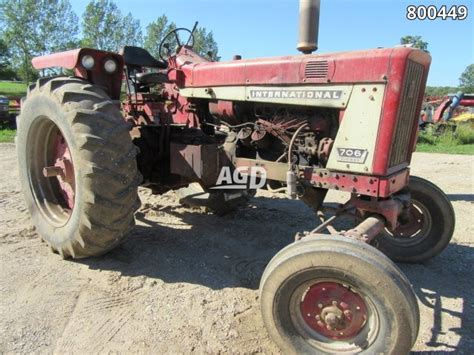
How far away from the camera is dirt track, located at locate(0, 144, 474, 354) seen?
103 inches

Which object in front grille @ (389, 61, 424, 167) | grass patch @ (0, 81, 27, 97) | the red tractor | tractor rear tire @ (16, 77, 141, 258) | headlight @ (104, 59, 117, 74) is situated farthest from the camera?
grass patch @ (0, 81, 27, 97)

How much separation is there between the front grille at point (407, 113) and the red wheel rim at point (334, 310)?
1.01 metres

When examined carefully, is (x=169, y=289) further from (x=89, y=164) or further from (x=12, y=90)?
(x=12, y=90)

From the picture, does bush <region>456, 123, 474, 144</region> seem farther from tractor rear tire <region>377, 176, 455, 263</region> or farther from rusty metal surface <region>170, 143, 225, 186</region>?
rusty metal surface <region>170, 143, 225, 186</region>

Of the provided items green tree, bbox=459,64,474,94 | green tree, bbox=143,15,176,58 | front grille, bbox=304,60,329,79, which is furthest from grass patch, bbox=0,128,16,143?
green tree, bbox=459,64,474,94

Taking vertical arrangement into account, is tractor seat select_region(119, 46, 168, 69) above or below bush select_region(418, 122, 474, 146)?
above

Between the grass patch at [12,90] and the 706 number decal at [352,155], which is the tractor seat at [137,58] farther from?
the grass patch at [12,90]

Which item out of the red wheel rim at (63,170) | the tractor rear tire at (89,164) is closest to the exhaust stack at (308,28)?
the tractor rear tire at (89,164)

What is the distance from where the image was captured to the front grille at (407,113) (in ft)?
9.17

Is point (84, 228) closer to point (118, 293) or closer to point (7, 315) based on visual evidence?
point (118, 293)

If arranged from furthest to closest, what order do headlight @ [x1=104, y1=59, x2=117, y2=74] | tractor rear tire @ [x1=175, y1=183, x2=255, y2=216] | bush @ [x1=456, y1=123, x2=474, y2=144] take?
bush @ [x1=456, y1=123, x2=474, y2=144] → tractor rear tire @ [x1=175, y1=183, x2=255, y2=216] → headlight @ [x1=104, y1=59, x2=117, y2=74]

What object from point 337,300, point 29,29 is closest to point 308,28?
point 337,300

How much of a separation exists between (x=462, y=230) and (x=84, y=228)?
405 cm

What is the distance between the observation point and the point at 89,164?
308 cm
